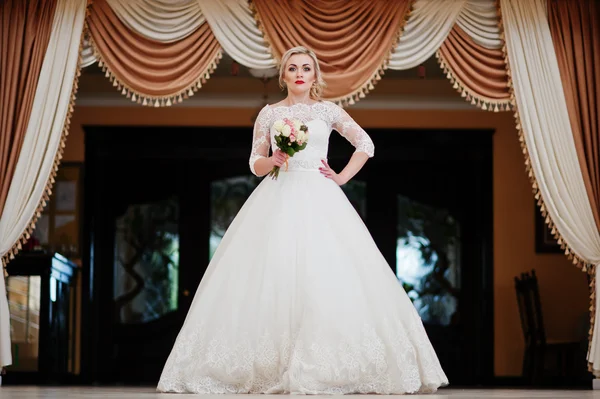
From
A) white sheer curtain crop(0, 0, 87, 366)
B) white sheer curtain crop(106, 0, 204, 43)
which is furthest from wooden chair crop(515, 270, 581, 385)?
white sheer curtain crop(0, 0, 87, 366)

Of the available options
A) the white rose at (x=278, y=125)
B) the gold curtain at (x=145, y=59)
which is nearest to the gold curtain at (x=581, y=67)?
the gold curtain at (x=145, y=59)

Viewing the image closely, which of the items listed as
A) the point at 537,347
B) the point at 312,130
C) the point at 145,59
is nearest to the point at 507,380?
the point at 537,347

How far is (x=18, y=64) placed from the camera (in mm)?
6180

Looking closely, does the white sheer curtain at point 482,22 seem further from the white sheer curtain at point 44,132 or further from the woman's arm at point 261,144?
the white sheer curtain at point 44,132

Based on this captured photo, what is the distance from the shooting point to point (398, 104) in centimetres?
954

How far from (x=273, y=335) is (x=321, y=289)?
0.30m

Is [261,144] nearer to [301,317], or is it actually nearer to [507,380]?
[301,317]

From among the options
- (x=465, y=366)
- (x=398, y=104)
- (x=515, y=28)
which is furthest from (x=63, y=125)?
(x=465, y=366)

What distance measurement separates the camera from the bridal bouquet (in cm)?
438

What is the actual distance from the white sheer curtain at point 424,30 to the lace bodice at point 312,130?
1598mm

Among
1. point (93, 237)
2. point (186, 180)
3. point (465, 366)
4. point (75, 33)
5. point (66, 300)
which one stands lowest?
point (465, 366)

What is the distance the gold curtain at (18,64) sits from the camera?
20.0 feet

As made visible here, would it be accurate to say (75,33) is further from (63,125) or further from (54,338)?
(54,338)

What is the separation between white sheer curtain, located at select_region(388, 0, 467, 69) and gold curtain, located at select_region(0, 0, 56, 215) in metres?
2.31
